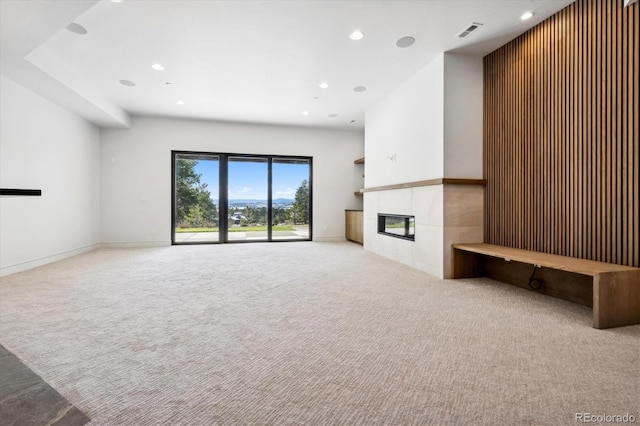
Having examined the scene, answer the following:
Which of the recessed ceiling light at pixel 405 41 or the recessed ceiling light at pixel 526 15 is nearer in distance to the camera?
the recessed ceiling light at pixel 526 15

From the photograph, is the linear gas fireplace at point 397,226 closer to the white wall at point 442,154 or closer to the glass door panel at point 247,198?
the white wall at point 442,154

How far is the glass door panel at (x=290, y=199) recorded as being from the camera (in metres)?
7.79

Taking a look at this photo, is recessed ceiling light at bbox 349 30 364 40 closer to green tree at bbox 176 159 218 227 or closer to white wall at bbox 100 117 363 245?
white wall at bbox 100 117 363 245

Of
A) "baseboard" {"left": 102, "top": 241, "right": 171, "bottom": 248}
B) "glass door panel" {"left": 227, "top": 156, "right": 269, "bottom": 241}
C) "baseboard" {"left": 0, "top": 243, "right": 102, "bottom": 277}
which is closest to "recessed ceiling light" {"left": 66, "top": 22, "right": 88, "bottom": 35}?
"baseboard" {"left": 0, "top": 243, "right": 102, "bottom": 277}

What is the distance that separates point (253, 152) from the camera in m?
7.54

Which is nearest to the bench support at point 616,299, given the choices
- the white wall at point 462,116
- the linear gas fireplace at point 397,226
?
the white wall at point 462,116

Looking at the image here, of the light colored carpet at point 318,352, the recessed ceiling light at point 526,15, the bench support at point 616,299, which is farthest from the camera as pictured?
the recessed ceiling light at point 526,15

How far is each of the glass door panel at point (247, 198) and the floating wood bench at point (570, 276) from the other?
504 cm

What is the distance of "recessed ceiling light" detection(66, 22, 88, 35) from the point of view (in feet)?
10.9

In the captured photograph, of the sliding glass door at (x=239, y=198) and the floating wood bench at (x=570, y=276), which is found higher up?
the sliding glass door at (x=239, y=198)

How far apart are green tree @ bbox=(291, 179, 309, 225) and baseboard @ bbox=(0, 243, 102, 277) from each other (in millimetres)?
4527

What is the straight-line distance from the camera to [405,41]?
3717mm

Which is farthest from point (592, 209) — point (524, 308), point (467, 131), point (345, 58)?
point (345, 58)

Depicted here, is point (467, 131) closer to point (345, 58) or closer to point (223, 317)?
point (345, 58)
